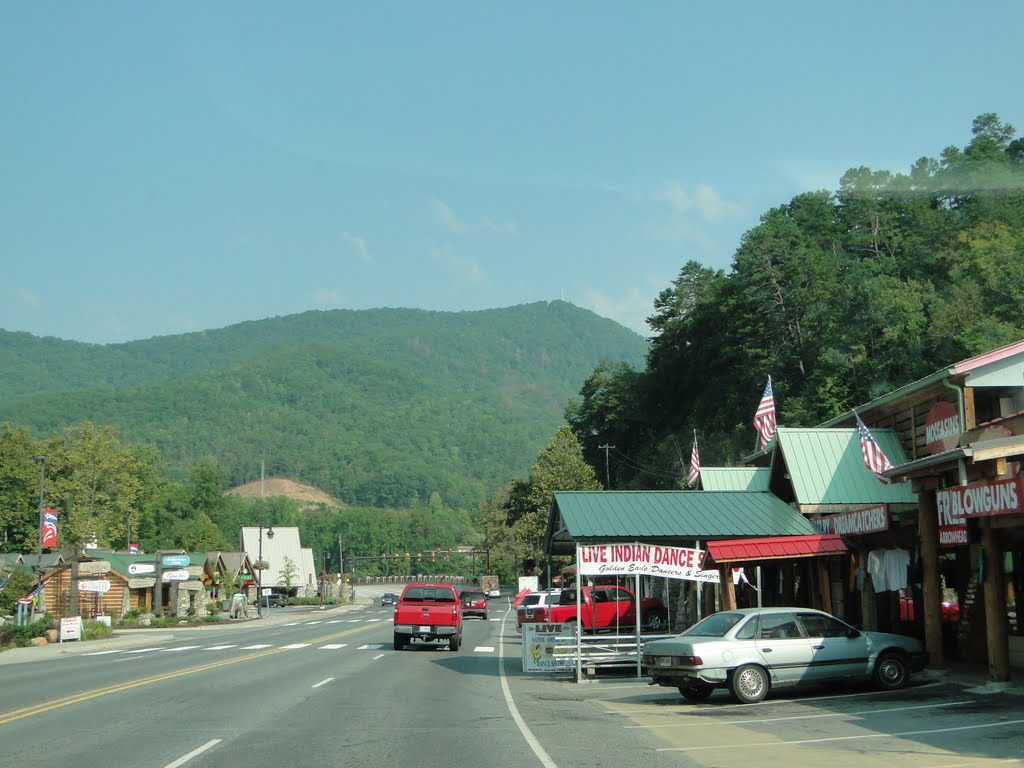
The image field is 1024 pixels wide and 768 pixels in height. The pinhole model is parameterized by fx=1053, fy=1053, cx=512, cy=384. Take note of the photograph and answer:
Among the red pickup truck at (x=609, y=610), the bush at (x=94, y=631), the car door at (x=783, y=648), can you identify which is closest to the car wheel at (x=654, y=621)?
the red pickup truck at (x=609, y=610)

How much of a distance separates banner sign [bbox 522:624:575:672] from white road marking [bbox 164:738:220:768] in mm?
11739

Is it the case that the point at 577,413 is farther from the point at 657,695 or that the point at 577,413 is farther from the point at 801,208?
the point at 657,695

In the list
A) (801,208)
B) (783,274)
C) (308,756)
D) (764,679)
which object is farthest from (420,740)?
(801,208)

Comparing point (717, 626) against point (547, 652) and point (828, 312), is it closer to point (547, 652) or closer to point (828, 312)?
point (547, 652)

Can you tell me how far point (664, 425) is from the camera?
323 feet

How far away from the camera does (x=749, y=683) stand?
58.9 ft

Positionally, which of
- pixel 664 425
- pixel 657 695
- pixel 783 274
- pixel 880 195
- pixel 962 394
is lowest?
pixel 657 695

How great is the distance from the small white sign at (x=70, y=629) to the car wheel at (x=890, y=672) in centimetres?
3303

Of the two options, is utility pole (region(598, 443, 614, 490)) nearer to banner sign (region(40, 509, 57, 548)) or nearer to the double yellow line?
banner sign (region(40, 509, 57, 548))

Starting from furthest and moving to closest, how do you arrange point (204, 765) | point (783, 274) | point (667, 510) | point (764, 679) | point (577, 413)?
point (577, 413), point (783, 274), point (667, 510), point (764, 679), point (204, 765)

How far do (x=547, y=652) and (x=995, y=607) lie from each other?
10.1 metres

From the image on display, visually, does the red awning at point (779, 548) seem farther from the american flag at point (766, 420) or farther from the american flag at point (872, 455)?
the american flag at point (766, 420)

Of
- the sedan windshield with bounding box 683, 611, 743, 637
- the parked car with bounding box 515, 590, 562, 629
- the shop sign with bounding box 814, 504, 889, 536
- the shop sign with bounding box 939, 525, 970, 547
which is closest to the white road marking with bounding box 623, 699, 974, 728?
the sedan windshield with bounding box 683, 611, 743, 637

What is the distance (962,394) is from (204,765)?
55.3ft
